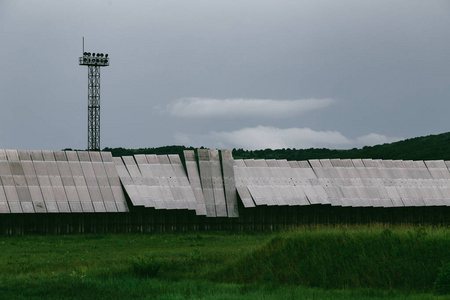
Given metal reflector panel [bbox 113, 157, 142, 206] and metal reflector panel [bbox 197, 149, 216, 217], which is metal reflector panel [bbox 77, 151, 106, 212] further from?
metal reflector panel [bbox 197, 149, 216, 217]

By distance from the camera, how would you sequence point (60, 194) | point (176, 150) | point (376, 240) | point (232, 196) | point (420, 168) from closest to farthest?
point (376, 240), point (60, 194), point (232, 196), point (420, 168), point (176, 150)

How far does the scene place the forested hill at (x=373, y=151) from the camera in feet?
339

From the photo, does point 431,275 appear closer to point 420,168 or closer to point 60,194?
point 60,194

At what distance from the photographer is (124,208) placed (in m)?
41.6

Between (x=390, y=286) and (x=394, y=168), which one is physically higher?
(x=394, y=168)

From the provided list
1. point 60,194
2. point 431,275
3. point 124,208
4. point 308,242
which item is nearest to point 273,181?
point 124,208

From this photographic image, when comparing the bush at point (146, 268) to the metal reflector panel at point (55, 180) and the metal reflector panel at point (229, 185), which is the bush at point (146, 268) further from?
the metal reflector panel at point (229, 185)

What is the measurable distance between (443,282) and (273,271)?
549 cm

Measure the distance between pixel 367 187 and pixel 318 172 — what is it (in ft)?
10.6

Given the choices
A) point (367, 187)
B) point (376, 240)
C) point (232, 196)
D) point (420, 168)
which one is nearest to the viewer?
point (376, 240)

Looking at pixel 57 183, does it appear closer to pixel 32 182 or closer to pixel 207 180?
pixel 32 182

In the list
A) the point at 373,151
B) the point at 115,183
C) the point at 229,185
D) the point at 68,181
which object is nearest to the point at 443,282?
the point at 229,185

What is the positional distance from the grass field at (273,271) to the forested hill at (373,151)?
76051mm

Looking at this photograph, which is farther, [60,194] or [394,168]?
[394,168]
